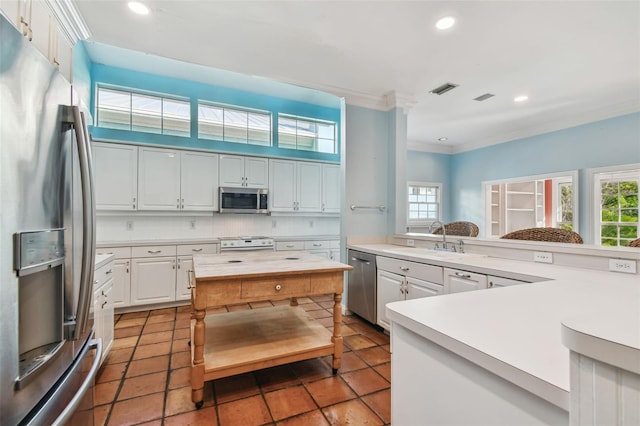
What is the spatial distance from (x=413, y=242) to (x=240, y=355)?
2323 mm

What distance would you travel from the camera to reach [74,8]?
2227 mm

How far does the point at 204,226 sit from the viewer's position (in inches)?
177

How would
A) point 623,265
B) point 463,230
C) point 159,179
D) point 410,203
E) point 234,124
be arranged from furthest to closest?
point 410,203 → point 234,124 → point 463,230 → point 159,179 → point 623,265

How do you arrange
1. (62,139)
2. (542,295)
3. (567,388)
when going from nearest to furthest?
1. (567,388)
2. (62,139)
3. (542,295)

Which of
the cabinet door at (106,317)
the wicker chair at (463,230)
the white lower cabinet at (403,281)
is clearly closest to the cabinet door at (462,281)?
the white lower cabinet at (403,281)

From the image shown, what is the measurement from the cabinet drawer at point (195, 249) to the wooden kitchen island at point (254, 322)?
59.2 inches

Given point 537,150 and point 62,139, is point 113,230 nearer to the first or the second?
point 62,139

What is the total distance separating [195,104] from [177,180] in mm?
1287

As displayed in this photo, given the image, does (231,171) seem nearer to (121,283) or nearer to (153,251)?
(153,251)

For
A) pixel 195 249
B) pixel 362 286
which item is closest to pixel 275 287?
pixel 362 286

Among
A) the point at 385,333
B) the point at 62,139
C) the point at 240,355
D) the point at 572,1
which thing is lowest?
the point at 385,333

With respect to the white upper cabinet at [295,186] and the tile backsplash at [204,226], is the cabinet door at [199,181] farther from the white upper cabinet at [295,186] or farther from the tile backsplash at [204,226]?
the white upper cabinet at [295,186]

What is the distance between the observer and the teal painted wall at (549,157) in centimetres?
397

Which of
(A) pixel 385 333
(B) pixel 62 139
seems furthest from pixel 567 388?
(A) pixel 385 333
